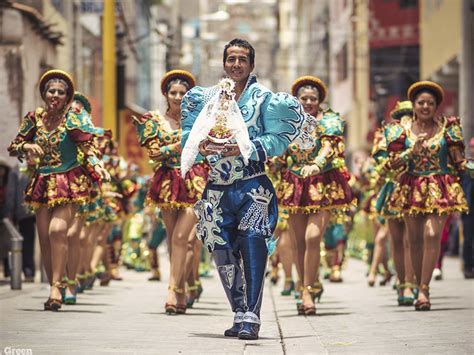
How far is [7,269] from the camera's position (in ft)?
68.8

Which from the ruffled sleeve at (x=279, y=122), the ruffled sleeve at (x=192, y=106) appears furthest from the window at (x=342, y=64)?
the ruffled sleeve at (x=279, y=122)

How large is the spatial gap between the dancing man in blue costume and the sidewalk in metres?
0.42

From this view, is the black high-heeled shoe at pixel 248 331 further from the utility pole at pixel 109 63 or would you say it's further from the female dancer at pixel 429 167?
the utility pole at pixel 109 63

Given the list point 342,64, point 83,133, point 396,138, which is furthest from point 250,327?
point 342,64

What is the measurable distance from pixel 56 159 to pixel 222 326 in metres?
2.62

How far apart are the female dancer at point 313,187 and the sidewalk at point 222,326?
549 millimetres

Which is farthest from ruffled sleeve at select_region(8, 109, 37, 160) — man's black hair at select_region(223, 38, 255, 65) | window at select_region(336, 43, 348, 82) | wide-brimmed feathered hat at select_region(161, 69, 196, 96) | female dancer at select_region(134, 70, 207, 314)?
window at select_region(336, 43, 348, 82)

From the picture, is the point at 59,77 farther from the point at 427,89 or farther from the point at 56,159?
the point at 427,89

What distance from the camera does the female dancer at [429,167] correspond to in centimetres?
1418

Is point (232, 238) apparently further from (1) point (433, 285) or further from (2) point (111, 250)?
(2) point (111, 250)

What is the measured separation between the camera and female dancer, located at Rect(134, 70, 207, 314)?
13766mm

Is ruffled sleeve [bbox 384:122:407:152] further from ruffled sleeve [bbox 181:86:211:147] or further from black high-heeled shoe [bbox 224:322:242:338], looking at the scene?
black high-heeled shoe [bbox 224:322:242:338]

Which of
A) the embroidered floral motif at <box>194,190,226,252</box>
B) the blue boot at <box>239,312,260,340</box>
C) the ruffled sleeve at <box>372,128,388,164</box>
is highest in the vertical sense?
the ruffled sleeve at <box>372,128,388,164</box>

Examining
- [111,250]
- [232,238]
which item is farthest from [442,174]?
[111,250]
